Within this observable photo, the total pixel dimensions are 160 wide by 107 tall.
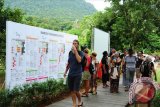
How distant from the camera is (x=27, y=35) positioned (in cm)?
946

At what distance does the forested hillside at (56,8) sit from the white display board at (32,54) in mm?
96489

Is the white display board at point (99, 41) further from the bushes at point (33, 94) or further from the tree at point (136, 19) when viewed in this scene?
the bushes at point (33, 94)

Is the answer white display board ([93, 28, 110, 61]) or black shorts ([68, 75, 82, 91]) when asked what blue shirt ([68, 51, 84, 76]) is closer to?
black shorts ([68, 75, 82, 91])

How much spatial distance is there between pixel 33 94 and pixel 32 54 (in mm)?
1163

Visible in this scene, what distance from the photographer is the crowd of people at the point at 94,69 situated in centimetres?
902

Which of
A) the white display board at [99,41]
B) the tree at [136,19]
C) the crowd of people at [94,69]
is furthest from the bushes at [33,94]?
the tree at [136,19]

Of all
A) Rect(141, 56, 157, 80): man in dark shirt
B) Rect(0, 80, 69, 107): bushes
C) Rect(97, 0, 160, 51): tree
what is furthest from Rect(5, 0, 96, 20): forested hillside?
Rect(0, 80, 69, 107): bushes

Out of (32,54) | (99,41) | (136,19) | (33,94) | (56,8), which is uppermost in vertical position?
(56,8)

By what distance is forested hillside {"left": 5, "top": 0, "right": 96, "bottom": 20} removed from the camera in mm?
111750

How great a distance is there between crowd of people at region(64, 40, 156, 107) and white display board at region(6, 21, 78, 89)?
0.92 m

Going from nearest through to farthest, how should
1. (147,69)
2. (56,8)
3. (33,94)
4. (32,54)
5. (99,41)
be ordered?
(33,94) < (32,54) < (147,69) < (99,41) < (56,8)

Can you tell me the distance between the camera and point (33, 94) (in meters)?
9.25

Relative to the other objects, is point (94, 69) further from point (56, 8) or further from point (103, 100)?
point (56, 8)

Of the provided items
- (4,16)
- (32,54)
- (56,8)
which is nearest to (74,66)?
(32,54)
